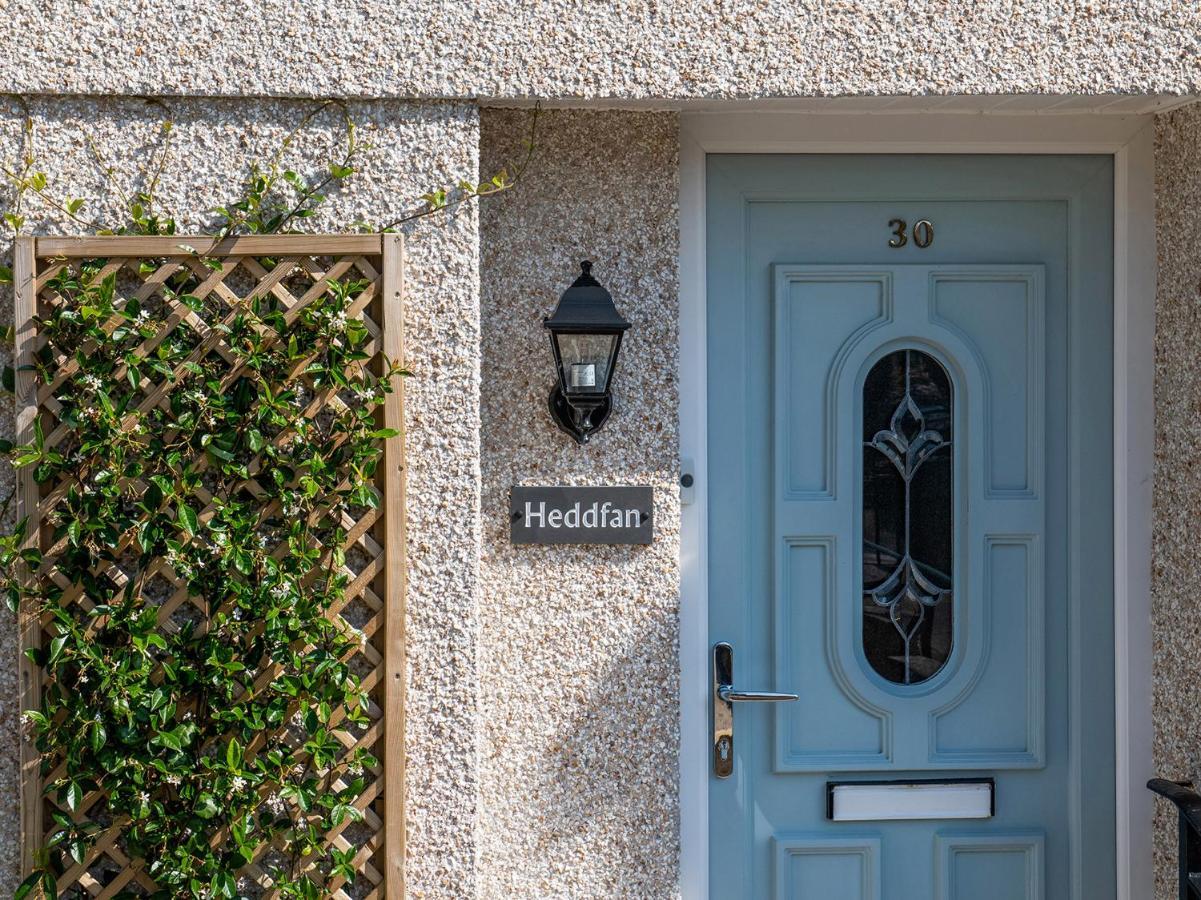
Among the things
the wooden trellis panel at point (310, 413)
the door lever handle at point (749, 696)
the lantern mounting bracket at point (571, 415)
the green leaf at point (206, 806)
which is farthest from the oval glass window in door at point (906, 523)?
the green leaf at point (206, 806)

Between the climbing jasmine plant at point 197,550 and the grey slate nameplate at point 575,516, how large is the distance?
0.47 meters

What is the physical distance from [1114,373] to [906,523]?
0.73 metres

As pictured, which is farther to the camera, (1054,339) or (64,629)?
(1054,339)

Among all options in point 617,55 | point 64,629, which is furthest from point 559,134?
point 64,629

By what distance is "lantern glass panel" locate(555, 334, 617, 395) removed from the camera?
286 centimetres

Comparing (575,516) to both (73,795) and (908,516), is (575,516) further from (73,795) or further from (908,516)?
(73,795)

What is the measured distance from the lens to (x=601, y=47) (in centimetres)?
271

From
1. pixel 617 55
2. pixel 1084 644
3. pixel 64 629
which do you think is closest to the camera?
pixel 64 629

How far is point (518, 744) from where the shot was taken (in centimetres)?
300

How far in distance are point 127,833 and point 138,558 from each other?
24.7 inches

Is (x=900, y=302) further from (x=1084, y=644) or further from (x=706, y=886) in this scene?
(x=706, y=886)

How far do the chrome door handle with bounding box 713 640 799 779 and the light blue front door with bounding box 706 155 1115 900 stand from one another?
0.04 ft

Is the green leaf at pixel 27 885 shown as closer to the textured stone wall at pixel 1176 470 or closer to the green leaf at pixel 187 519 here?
the green leaf at pixel 187 519

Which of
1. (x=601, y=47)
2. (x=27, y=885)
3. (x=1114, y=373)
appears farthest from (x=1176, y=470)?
(x=27, y=885)
